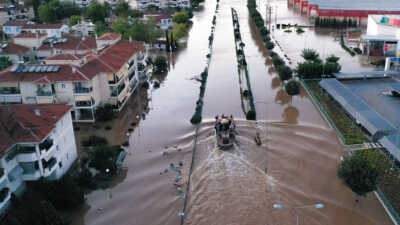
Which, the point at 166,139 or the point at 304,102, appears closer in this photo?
the point at 166,139

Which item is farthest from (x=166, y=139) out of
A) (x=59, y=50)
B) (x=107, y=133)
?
(x=59, y=50)

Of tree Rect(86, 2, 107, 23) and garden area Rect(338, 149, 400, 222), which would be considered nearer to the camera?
garden area Rect(338, 149, 400, 222)

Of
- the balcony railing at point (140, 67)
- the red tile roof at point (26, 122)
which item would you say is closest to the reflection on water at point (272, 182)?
the red tile roof at point (26, 122)

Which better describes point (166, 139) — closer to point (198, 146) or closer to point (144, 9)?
point (198, 146)

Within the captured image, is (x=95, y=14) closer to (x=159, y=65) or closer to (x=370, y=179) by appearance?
(x=159, y=65)

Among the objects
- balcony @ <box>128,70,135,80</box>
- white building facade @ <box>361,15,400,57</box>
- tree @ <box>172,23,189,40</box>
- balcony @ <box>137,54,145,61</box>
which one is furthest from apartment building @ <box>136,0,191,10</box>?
balcony @ <box>128,70,135,80</box>

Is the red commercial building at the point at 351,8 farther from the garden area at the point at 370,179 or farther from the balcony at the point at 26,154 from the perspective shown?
the balcony at the point at 26,154

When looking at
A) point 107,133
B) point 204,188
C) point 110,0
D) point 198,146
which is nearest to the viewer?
point 204,188

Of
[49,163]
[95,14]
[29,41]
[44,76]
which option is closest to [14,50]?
[29,41]

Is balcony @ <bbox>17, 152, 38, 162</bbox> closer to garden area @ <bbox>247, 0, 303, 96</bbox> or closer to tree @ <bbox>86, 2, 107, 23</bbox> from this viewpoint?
garden area @ <bbox>247, 0, 303, 96</bbox>
